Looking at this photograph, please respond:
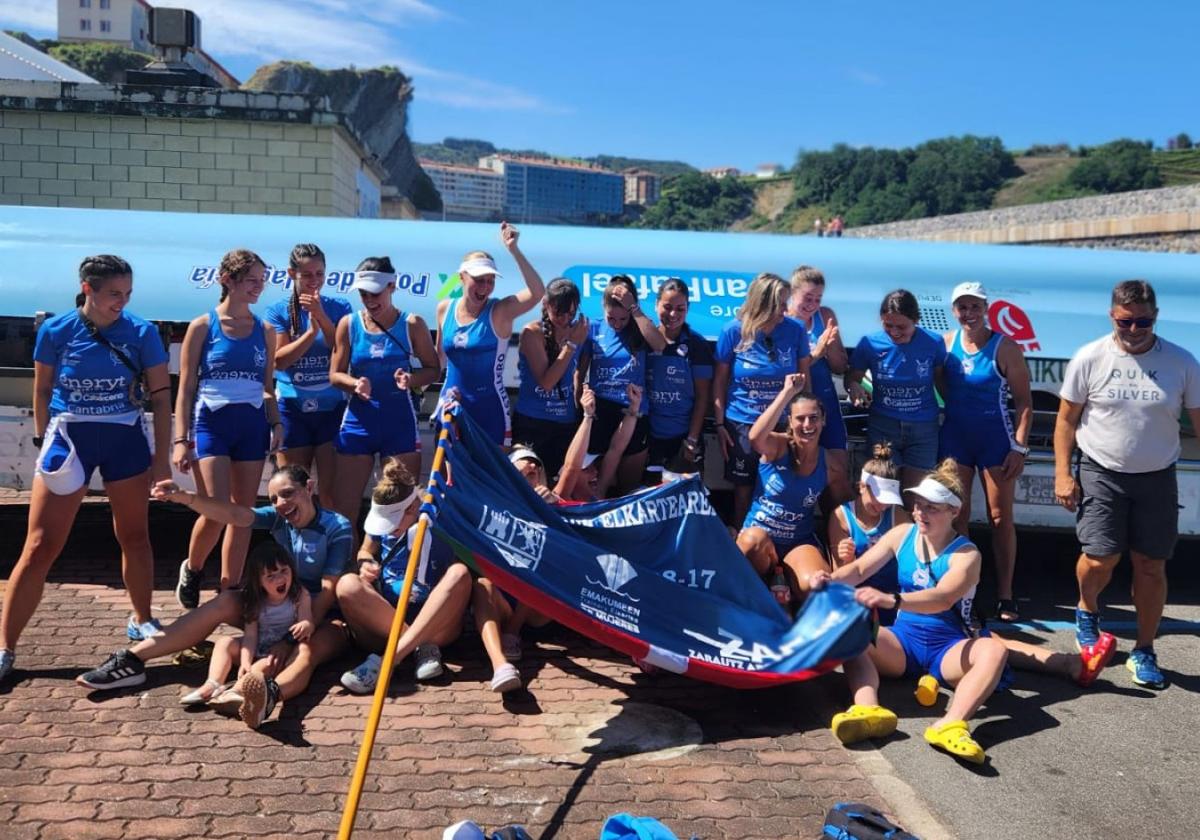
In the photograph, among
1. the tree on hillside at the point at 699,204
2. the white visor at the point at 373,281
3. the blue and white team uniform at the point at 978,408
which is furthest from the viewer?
the tree on hillside at the point at 699,204

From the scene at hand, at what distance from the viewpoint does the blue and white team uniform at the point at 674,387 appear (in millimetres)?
6094

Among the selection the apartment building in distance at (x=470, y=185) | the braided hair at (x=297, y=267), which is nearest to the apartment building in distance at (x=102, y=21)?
the apartment building in distance at (x=470, y=185)

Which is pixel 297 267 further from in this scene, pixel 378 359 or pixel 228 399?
A: pixel 228 399

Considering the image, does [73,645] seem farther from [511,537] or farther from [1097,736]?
[1097,736]

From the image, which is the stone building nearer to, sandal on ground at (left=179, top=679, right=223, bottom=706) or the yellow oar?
the yellow oar

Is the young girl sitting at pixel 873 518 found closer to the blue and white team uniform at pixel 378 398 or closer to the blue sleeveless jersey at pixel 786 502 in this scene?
the blue sleeveless jersey at pixel 786 502

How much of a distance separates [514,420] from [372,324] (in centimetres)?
102

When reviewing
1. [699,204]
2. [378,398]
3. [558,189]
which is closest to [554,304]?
[378,398]

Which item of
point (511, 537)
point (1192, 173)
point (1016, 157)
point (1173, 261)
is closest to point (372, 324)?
point (511, 537)

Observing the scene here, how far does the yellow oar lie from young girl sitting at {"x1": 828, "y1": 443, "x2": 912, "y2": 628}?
7.12ft

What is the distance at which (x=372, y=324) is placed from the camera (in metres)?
5.83

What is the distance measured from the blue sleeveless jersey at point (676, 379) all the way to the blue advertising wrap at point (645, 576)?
1014 mm

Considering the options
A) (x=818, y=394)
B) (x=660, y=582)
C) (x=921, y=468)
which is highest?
(x=818, y=394)

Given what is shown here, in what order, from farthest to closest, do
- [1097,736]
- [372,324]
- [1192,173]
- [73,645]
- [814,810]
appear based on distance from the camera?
[1192,173], [372,324], [73,645], [1097,736], [814,810]
